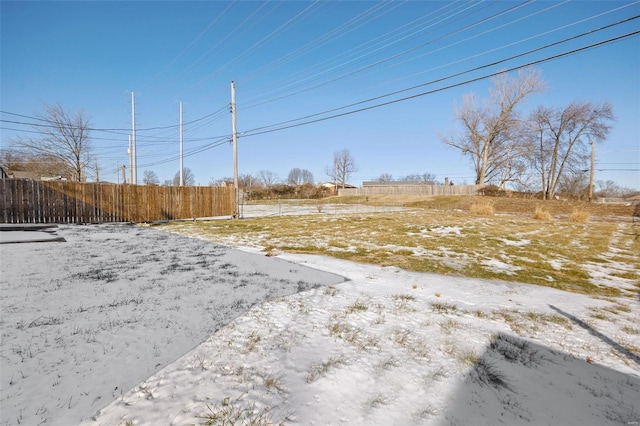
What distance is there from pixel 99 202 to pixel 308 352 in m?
14.2

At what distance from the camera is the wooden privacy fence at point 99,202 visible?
1084cm

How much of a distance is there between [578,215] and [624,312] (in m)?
15.0

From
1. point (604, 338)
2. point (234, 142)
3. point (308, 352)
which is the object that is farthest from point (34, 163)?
point (604, 338)

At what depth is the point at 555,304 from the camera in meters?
3.61

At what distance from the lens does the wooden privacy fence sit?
10.8 m

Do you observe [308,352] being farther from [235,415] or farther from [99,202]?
[99,202]

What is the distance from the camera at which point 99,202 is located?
12.5 meters

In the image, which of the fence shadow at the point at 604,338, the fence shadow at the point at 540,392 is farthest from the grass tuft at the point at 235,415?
the fence shadow at the point at 604,338

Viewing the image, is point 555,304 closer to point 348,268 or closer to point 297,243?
point 348,268

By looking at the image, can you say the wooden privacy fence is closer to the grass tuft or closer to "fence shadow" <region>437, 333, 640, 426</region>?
the grass tuft

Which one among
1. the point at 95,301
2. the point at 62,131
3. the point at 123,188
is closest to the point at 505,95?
the point at 123,188

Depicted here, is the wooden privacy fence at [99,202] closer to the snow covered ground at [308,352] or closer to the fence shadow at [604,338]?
the snow covered ground at [308,352]

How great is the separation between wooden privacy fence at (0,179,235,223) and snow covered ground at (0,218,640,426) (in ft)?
32.5

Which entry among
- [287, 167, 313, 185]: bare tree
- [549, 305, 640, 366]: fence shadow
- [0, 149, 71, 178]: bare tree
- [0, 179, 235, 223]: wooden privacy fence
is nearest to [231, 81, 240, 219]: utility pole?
[0, 179, 235, 223]: wooden privacy fence
